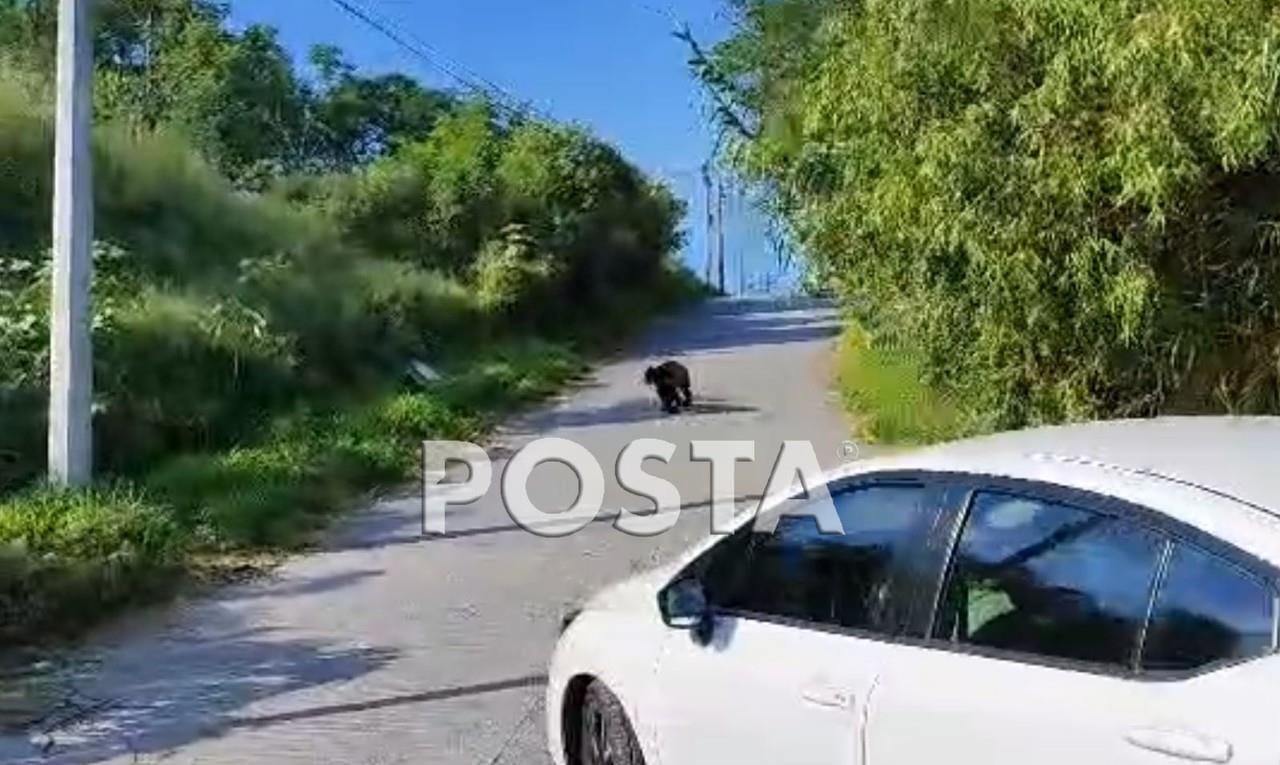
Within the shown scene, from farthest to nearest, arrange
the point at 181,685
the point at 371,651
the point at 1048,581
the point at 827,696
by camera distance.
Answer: the point at 371,651 → the point at 181,685 → the point at 827,696 → the point at 1048,581

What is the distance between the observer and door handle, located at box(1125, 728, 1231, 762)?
9.41ft

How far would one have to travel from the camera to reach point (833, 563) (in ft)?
13.7

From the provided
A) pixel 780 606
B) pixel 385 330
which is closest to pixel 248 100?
pixel 385 330

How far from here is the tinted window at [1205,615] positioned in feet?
9.89

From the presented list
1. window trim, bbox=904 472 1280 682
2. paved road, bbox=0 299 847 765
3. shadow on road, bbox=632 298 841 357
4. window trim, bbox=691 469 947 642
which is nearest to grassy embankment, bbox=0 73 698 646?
paved road, bbox=0 299 847 765

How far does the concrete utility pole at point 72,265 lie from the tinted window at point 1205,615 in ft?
26.8

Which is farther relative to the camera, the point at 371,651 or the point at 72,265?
the point at 72,265

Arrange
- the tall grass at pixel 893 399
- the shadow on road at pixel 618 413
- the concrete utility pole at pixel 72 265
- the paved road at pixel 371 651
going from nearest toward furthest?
1. the paved road at pixel 371 651
2. the concrete utility pole at pixel 72 265
3. the tall grass at pixel 893 399
4. the shadow on road at pixel 618 413

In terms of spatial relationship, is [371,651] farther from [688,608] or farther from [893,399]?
[893,399]

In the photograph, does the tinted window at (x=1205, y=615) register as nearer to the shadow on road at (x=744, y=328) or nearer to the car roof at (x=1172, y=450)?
the car roof at (x=1172, y=450)

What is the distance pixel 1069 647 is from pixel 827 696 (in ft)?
2.25

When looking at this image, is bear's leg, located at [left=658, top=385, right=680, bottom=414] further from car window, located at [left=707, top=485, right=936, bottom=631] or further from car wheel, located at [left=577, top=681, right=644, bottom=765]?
car window, located at [left=707, top=485, right=936, bottom=631]

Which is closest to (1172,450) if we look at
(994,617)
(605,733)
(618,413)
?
(994,617)

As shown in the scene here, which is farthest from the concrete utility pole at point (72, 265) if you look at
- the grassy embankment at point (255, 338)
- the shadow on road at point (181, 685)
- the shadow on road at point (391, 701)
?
the shadow on road at point (391, 701)
